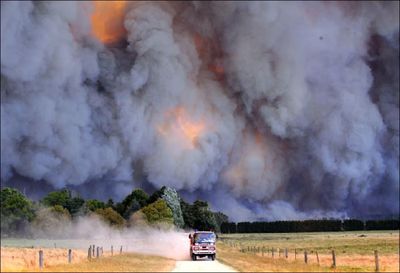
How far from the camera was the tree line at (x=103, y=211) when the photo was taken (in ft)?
359

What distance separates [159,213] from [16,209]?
4208 centimetres

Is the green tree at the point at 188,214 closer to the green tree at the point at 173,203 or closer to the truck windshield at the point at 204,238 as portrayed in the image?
the green tree at the point at 173,203

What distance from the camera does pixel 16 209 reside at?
4528 inches

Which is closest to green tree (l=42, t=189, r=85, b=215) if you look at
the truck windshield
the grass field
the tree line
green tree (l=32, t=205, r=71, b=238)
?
the tree line

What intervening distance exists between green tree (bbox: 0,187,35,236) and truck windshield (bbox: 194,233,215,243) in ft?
132

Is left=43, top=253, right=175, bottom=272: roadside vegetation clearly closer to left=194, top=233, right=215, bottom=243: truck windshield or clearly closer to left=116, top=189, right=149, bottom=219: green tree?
left=194, top=233, right=215, bottom=243: truck windshield

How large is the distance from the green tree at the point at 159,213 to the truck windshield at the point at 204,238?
81180 mm

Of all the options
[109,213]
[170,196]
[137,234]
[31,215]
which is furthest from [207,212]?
[31,215]

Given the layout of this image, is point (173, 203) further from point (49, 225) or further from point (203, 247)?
point (203, 247)

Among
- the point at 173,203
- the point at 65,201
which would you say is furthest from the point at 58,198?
the point at 173,203

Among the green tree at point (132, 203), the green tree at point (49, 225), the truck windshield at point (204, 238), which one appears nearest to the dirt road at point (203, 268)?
the truck windshield at point (204, 238)

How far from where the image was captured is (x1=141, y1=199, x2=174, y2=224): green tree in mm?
143125

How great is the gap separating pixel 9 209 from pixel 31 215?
18.2 ft

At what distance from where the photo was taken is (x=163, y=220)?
474 feet
